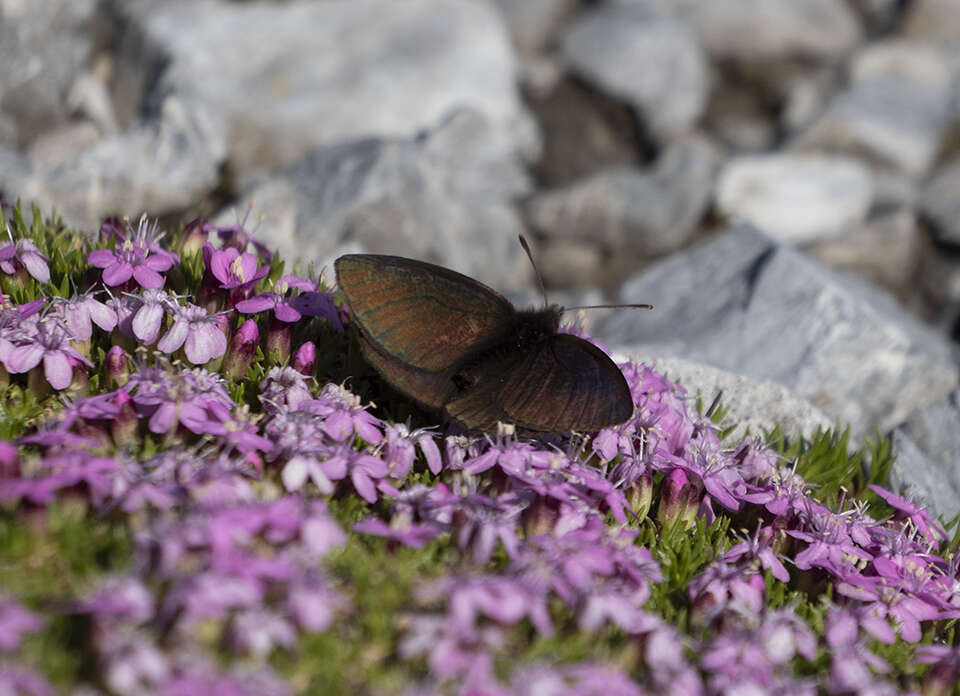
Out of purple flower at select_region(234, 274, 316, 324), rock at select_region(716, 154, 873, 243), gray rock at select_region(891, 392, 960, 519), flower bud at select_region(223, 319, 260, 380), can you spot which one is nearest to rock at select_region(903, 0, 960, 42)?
rock at select_region(716, 154, 873, 243)

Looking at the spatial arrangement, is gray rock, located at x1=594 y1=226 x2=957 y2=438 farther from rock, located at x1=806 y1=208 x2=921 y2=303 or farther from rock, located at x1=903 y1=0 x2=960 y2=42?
rock, located at x1=903 y1=0 x2=960 y2=42

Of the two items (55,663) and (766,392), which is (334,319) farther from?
(766,392)

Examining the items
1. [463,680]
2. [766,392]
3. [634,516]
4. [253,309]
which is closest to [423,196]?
[766,392]

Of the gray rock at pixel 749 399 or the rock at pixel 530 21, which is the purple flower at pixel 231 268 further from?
the rock at pixel 530 21

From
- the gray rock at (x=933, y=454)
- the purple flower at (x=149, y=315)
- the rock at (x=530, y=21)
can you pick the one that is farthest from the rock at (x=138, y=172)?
the rock at (x=530, y=21)

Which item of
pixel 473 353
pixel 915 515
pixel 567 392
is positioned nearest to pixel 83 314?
pixel 473 353

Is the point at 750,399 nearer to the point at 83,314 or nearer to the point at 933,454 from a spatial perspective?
the point at 933,454
